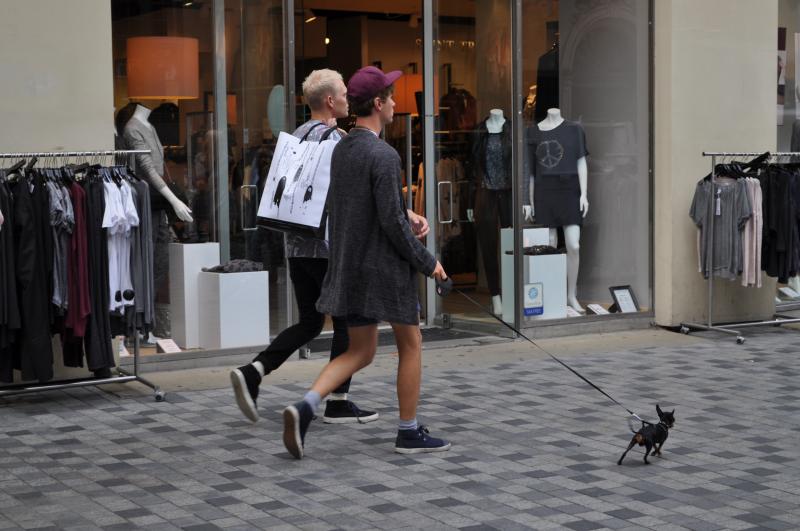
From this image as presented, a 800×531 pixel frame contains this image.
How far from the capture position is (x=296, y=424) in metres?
5.66

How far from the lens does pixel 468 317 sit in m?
10.1

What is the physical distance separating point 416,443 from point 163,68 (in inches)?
145

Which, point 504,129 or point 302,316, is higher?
point 504,129

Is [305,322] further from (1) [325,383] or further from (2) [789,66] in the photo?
(2) [789,66]

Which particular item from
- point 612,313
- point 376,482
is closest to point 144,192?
point 376,482

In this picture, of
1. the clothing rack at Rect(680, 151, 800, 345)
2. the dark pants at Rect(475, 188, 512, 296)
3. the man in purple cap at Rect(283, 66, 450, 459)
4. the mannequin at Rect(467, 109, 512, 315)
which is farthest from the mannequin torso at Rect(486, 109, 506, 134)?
the man in purple cap at Rect(283, 66, 450, 459)

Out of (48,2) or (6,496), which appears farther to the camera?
(48,2)

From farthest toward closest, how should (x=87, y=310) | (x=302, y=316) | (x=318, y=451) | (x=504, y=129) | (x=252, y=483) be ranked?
(x=504, y=129) → (x=87, y=310) → (x=302, y=316) → (x=318, y=451) → (x=252, y=483)

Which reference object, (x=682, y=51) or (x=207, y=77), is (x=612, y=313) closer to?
(x=682, y=51)

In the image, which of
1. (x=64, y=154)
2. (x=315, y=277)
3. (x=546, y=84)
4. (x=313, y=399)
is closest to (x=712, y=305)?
(x=546, y=84)

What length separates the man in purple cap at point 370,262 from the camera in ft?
18.6

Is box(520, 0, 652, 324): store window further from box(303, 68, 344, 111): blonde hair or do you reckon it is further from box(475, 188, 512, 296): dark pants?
box(303, 68, 344, 111): blonde hair

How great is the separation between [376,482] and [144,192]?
265 centimetres

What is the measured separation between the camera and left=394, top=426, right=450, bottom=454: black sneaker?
593cm
